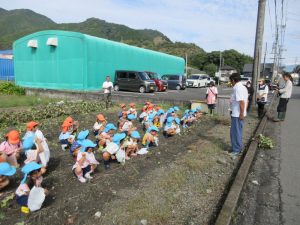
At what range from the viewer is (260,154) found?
6.87 m

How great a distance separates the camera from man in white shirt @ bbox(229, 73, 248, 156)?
6.07m

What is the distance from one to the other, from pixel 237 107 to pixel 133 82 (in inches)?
682

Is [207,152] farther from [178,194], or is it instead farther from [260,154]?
[178,194]

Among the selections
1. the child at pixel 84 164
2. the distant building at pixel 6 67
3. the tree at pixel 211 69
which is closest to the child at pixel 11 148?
the child at pixel 84 164

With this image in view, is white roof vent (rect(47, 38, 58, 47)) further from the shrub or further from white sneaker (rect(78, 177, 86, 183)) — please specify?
white sneaker (rect(78, 177, 86, 183))

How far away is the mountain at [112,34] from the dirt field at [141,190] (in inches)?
2487

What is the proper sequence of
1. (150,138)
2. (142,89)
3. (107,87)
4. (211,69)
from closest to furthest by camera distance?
(150,138)
(107,87)
(142,89)
(211,69)

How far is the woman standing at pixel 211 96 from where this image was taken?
37.6ft

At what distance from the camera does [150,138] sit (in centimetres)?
652

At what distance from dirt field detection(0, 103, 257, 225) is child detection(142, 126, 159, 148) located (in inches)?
8.4

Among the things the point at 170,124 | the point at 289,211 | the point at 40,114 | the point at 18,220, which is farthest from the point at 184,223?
the point at 40,114

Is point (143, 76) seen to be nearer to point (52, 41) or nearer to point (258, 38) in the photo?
point (52, 41)

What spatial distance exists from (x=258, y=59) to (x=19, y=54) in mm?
20980

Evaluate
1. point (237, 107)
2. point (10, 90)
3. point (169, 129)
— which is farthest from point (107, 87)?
point (10, 90)
